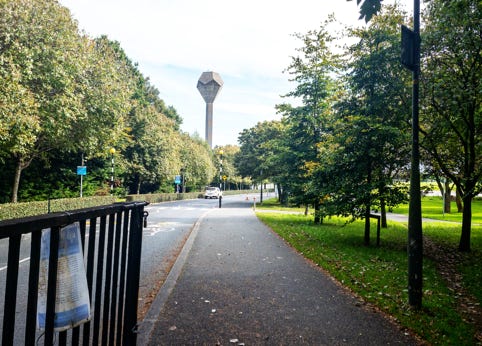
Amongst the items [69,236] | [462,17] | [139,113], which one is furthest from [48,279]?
[139,113]

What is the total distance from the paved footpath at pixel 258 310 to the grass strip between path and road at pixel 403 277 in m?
0.36

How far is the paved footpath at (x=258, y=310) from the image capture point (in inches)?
157

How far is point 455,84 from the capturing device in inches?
342

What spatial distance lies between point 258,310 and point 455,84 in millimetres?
7503

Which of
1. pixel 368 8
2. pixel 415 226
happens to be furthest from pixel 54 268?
pixel 415 226

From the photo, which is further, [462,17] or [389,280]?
[462,17]

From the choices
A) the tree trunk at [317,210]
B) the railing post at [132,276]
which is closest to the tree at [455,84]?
the tree trunk at [317,210]

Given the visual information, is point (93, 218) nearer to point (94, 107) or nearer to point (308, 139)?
point (308, 139)

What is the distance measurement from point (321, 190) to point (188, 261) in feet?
16.5

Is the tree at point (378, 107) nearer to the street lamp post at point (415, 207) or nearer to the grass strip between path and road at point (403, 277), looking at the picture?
the grass strip between path and road at point (403, 277)

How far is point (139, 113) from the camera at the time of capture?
37.0 metres

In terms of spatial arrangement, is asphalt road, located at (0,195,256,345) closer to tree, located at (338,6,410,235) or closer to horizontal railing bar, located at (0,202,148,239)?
horizontal railing bar, located at (0,202,148,239)

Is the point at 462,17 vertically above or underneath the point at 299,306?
above

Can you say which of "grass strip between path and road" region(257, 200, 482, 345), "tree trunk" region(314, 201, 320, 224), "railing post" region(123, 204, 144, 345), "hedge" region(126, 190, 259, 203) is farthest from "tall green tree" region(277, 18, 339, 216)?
"hedge" region(126, 190, 259, 203)
